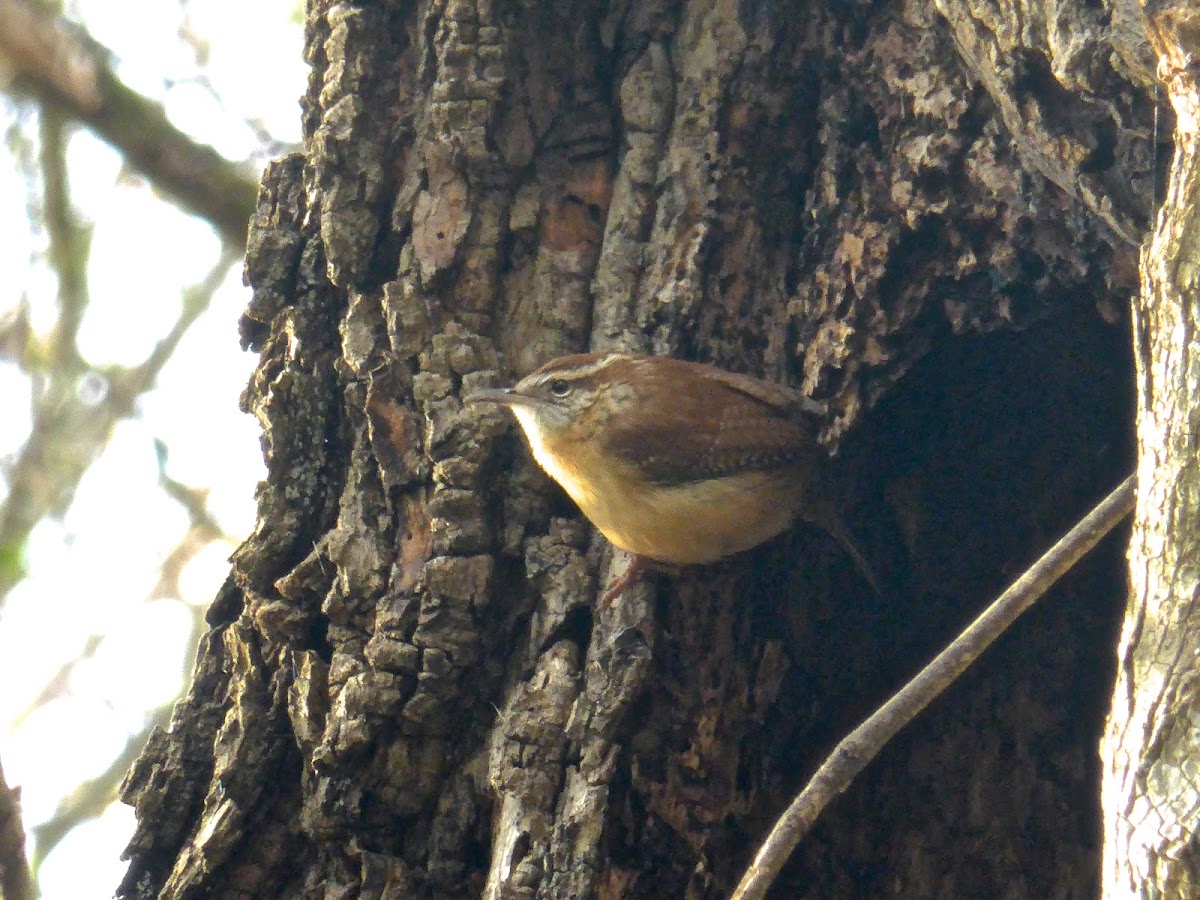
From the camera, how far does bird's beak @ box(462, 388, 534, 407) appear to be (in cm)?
338

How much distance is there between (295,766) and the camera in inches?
129

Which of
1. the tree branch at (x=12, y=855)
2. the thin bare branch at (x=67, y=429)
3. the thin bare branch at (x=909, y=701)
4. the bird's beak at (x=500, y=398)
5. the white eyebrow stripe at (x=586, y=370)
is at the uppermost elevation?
the thin bare branch at (x=67, y=429)

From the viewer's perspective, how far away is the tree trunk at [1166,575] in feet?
5.74

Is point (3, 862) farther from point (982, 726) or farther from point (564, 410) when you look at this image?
point (982, 726)

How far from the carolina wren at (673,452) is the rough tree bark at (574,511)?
0.08m

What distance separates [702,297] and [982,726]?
1496 mm

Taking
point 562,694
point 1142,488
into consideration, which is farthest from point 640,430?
point 1142,488

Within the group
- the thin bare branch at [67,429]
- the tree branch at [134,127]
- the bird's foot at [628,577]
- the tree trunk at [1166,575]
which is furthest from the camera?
the thin bare branch at [67,429]

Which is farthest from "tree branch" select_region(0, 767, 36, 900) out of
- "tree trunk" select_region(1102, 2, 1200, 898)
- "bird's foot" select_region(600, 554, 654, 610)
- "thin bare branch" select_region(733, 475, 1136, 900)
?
"tree trunk" select_region(1102, 2, 1200, 898)

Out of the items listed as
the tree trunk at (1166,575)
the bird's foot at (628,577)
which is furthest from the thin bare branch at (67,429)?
the tree trunk at (1166,575)

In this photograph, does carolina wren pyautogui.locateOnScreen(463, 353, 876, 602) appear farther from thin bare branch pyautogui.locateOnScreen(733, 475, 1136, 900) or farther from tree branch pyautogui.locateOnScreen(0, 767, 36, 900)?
tree branch pyautogui.locateOnScreen(0, 767, 36, 900)

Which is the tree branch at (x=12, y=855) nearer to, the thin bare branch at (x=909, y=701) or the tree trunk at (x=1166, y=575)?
the thin bare branch at (x=909, y=701)

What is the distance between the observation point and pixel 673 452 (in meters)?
3.89

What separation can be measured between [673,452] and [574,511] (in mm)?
460
